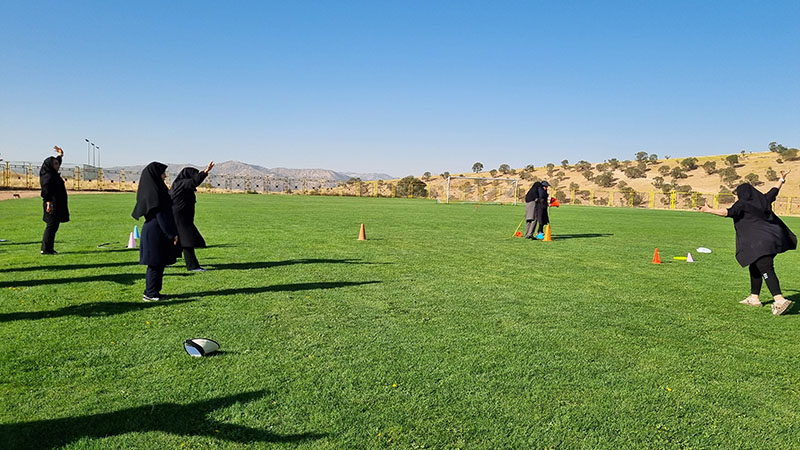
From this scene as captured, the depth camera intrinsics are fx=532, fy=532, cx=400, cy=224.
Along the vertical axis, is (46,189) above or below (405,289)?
above

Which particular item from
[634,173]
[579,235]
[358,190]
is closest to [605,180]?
[634,173]

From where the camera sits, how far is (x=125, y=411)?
11.3ft

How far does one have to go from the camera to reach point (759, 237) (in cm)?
685

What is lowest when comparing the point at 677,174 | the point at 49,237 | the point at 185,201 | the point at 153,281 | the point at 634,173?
the point at 153,281

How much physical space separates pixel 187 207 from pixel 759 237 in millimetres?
8311

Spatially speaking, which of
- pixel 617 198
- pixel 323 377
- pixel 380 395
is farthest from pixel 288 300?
pixel 617 198

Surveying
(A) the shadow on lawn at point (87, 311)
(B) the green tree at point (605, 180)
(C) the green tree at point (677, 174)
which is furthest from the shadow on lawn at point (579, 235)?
(C) the green tree at point (677, 174)

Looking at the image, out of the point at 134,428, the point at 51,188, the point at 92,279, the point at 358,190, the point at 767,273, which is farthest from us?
the point at 358,190

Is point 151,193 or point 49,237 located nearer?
point 151,193

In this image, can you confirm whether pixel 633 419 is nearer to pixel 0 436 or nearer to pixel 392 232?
pixel 0 436

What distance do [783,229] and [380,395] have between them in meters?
6.16

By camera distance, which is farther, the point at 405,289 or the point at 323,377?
the point at 405,289

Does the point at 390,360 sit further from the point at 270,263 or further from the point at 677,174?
the point at 677,174

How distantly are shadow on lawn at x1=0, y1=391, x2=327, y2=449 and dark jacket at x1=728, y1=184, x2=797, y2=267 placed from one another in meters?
6.28
